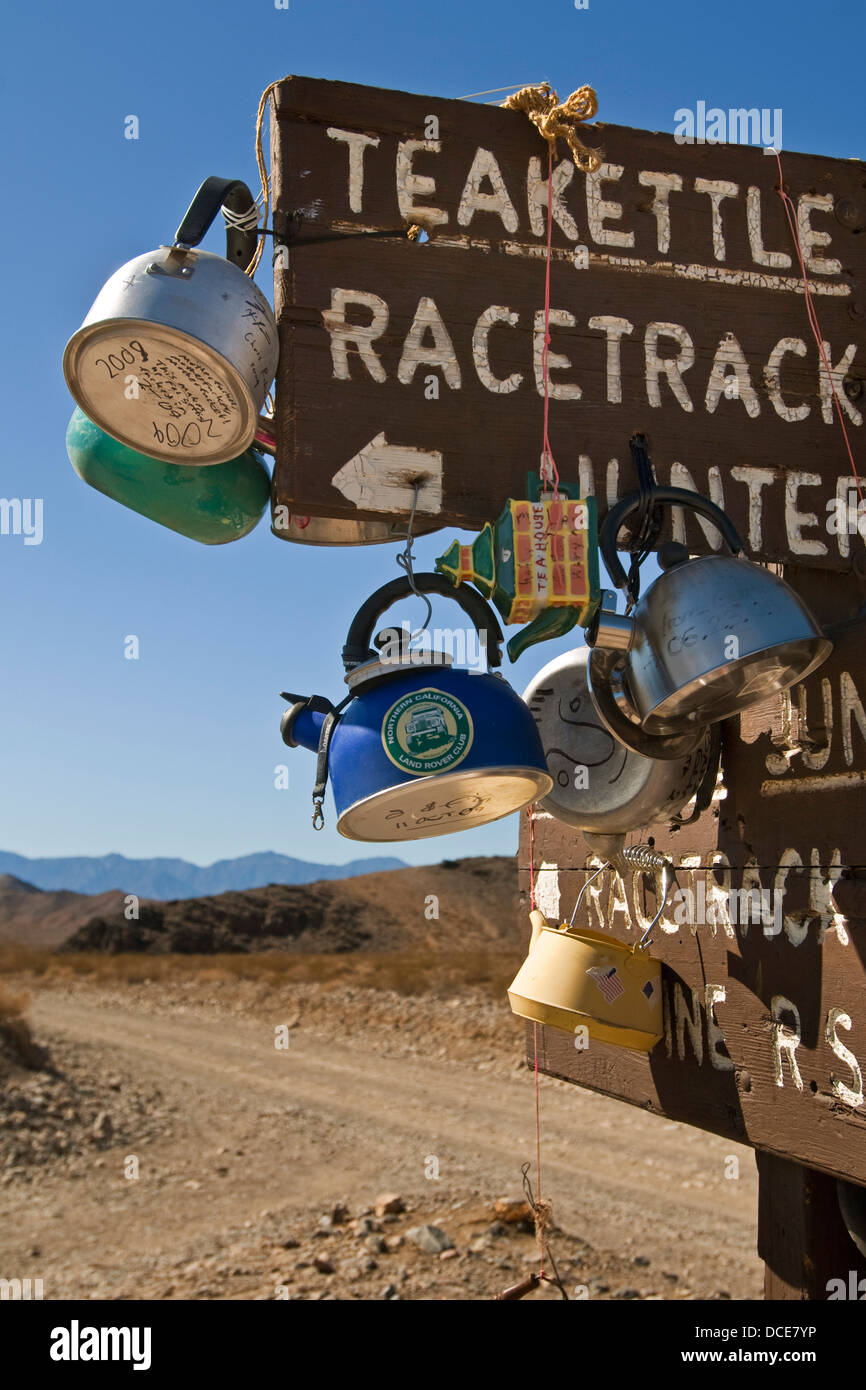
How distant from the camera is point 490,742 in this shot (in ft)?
6.14

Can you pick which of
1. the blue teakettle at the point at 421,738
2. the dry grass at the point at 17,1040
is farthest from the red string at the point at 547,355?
the dry grass at the point at 17,1040

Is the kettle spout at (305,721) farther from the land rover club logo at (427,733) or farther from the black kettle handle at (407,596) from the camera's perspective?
the land rover club logo at (427,733)

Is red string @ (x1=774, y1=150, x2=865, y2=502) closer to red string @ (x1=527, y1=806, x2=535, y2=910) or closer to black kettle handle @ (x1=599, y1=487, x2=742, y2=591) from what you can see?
black kettle handle @ (x1=599, y1=487, x2=742, y2=591)

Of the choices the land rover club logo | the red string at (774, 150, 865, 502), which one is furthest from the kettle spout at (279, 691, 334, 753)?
the red string at (774, 150, 865, 502)

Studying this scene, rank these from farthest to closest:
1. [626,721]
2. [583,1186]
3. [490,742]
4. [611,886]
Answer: [583,1186], [611,886], [626,721], [490,742]

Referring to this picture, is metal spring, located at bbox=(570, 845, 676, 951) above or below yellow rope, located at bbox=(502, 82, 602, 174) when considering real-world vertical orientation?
below

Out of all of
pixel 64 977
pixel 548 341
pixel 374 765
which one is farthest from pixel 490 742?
pixel 64 977

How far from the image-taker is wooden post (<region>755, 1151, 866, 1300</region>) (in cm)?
252

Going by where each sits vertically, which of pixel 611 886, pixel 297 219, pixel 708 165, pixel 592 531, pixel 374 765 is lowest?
pixel 611 886

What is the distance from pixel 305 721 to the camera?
6.94ft

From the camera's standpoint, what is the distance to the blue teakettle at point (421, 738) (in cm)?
185

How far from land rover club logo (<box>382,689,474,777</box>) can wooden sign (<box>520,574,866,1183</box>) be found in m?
0.79
